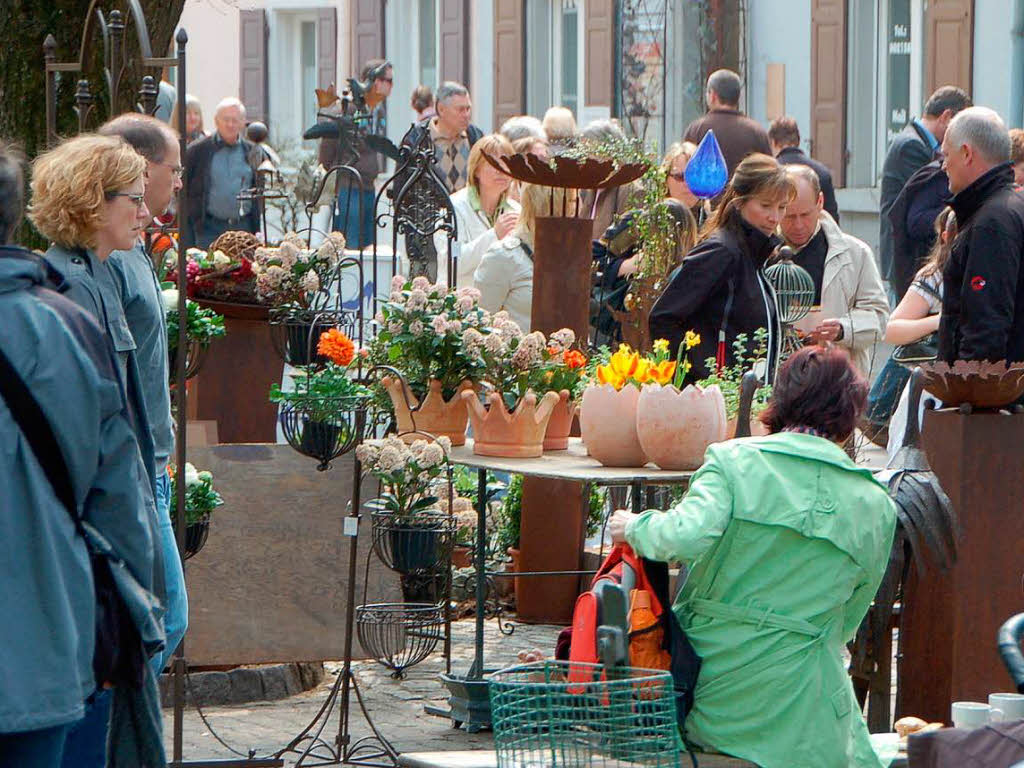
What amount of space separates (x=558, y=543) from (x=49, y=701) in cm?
413

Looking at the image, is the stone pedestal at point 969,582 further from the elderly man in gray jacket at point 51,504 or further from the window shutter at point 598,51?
the window shutter at point 598,51

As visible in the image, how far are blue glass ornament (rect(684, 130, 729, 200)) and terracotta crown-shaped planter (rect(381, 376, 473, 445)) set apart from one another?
10.1 feet

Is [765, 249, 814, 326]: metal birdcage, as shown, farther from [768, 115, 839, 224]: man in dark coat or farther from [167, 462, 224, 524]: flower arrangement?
[768, 115, 839, 224]: man in dark coat

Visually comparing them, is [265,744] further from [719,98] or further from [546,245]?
[719,98]

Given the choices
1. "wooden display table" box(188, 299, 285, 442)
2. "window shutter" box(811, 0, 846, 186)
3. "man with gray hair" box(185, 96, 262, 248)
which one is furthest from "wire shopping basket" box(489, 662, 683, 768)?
"window shutter" box(811, 0, 846, 186)

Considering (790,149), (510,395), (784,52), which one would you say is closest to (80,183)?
(510,395)

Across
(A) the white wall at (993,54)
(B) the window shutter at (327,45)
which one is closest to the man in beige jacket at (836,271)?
(A) the white wall at (993,54)

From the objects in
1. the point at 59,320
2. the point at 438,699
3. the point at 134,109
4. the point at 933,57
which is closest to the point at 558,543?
the point at 438,699

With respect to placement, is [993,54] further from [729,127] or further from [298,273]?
A: [298,273]

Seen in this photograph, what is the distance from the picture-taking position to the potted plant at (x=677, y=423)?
→ 17.8 feet

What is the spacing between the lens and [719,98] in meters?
11.4

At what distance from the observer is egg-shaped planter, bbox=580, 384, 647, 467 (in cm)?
555

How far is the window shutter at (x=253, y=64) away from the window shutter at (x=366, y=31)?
5.08ft

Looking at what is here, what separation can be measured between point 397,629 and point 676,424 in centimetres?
161
